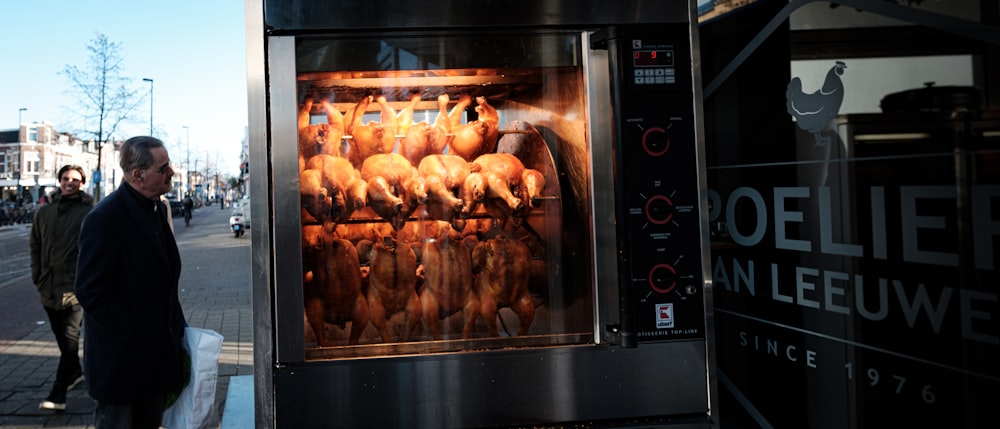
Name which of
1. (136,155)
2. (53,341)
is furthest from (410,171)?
(53,341)

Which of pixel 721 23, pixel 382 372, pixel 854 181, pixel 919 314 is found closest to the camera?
pixel 919 314

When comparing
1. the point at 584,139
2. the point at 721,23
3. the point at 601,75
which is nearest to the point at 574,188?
the point at 584,139

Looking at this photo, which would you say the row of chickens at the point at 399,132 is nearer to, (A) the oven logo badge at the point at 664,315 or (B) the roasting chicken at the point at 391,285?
(B) the roasting chicken at the point at 391,285

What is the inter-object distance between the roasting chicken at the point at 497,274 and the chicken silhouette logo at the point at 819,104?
3.21 ft

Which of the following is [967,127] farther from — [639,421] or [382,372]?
[382,372]

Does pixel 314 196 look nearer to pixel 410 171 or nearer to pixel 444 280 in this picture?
pixel 410 171

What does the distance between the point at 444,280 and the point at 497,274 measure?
0.62 ft

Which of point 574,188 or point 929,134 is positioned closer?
point 929,134

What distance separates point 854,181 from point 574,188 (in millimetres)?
839

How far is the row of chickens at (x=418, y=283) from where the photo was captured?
2.21 m

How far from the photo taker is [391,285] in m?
2.28

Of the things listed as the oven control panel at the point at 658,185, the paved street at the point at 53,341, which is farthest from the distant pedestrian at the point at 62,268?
the oven control panel at the point at 658,185

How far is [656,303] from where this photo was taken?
6.98ft

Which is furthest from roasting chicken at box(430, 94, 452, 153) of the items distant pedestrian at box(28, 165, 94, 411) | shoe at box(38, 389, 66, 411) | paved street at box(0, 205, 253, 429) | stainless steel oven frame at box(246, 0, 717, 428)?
shoe at box(38, 389, 66, 411)
